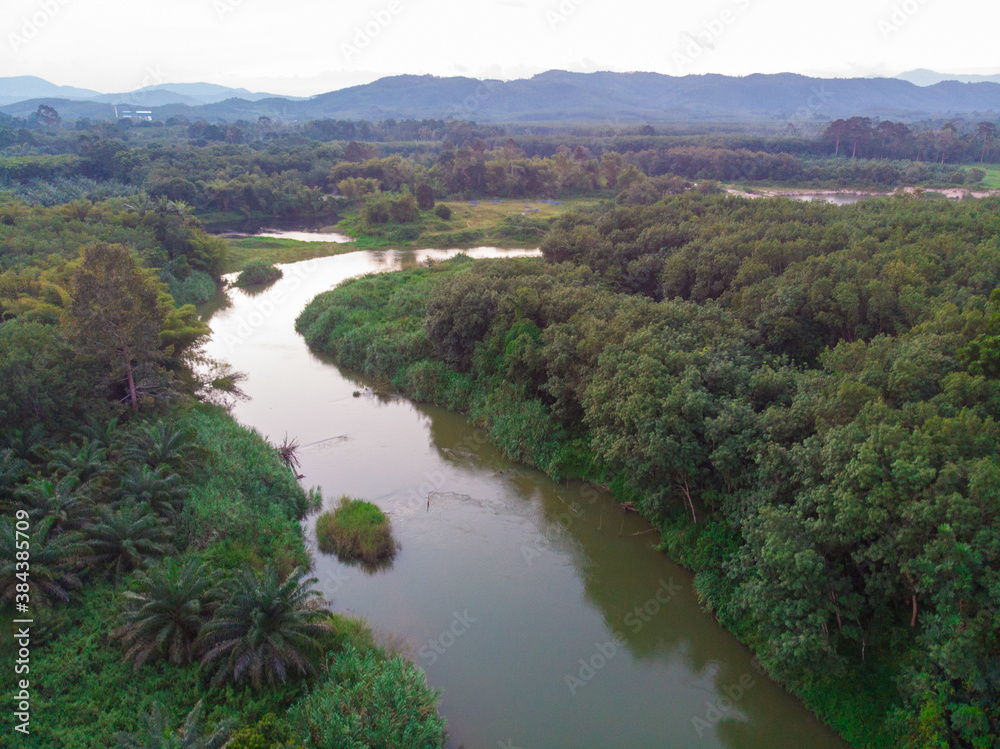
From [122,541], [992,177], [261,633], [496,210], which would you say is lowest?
[261,633]

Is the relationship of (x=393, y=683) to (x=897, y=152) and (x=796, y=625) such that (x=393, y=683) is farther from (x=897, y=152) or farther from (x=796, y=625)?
(x=897, y=152)

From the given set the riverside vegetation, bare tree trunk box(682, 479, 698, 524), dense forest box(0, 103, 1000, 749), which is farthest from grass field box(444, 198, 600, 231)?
bare tree trunk box(682, 479, 698, 524)

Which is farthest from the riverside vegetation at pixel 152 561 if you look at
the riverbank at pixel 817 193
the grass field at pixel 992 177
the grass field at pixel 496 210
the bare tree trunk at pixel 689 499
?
the grass field at pixel 992 177

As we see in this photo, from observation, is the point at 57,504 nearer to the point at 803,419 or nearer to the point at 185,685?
the point at 185,685

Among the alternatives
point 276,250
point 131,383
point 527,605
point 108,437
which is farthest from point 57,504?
point 276,250

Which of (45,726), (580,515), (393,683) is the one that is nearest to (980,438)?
(580,515)

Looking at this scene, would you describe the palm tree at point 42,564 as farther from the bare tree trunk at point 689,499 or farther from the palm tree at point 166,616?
the bare tree trunk at point 689,499
